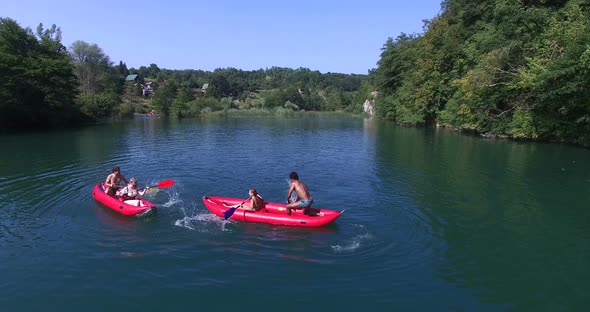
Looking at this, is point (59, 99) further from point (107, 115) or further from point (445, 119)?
point (445, 119)

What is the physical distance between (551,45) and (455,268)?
26.6 metres

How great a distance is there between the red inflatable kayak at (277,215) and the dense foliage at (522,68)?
2250cm

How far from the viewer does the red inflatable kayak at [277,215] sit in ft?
39.0

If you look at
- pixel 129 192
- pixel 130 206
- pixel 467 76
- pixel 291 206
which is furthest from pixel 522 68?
pixel 130 206

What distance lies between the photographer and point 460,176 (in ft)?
64.8

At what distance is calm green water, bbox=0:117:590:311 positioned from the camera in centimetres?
818

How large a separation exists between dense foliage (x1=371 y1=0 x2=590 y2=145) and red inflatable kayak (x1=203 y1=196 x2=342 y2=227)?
22.5 m

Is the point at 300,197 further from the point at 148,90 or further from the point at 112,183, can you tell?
the point at 148,90

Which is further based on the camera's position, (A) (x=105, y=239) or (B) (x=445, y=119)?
(B) (x=445, y=119)

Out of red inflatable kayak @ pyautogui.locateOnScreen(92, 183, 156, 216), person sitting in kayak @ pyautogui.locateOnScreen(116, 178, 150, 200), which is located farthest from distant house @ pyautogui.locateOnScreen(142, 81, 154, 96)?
red inflatable kayak @ pyautogui.locateOnScreen(92, 183, 156, 216)

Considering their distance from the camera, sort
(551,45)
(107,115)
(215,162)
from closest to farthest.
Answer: (215,162) < (551,45) < (107,115)

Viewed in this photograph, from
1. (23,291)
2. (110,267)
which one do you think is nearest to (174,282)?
(110,267)

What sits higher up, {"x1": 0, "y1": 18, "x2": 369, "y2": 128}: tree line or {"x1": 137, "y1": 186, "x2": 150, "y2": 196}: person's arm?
{"x1": 0, "y1": 18, "x2": 369, "y2": 128}: tree line

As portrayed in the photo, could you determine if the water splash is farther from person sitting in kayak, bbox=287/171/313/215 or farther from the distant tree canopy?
the distant tree canopy
